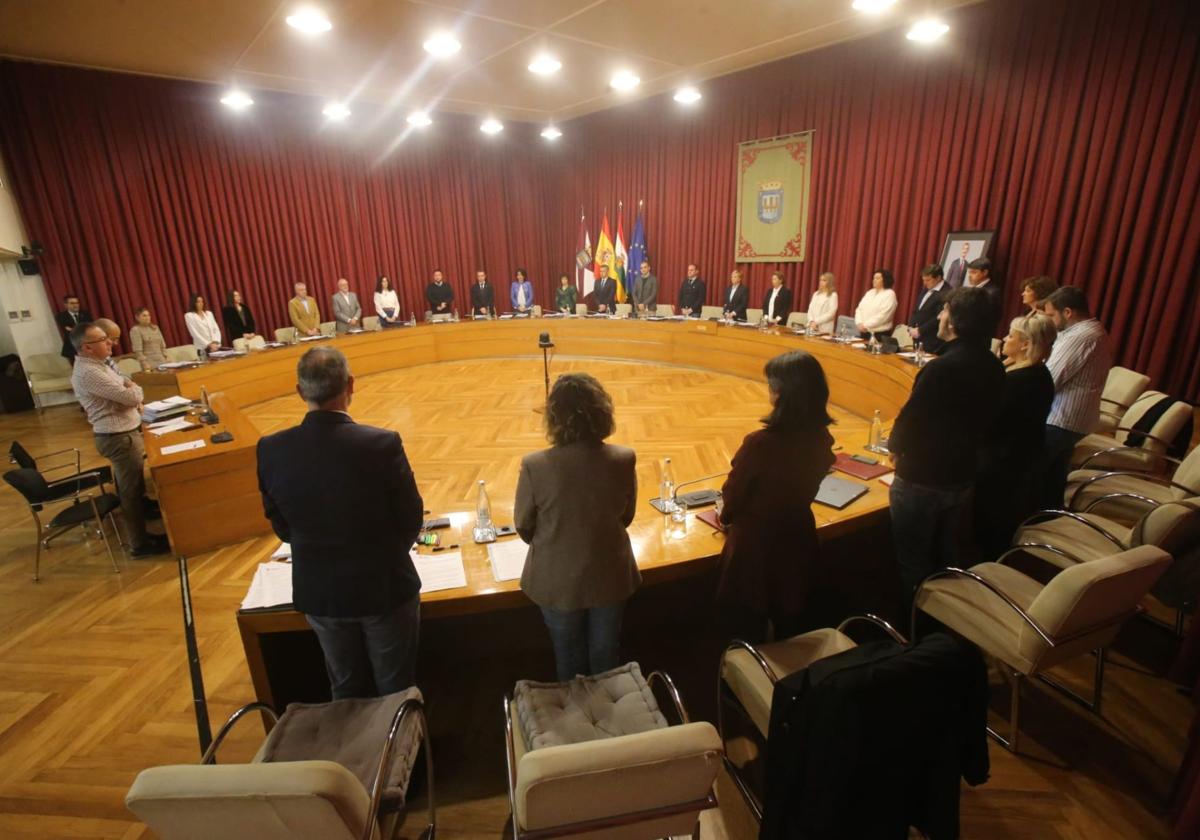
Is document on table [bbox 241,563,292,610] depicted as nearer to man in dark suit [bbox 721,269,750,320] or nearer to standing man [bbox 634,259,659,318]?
man in dark suit [bbox 721,269,750,320]

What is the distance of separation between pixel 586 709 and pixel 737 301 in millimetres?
7146

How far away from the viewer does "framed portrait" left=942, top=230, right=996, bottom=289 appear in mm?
5792

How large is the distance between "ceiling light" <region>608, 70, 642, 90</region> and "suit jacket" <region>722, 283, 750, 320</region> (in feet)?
9.57

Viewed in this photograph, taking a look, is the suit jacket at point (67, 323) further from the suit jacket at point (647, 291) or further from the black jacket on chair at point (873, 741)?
the black jacket on chair at point (873, 741)

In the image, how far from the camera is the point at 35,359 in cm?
718

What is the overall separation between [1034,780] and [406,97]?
9.61 meters

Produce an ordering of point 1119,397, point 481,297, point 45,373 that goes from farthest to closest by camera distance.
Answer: point 481,297, point 45,373, point 1119,397

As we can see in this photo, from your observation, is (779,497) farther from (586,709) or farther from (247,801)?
Result: (247,801)

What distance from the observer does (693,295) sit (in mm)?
8766

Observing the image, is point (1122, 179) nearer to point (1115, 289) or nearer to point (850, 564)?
point (1115, 289)

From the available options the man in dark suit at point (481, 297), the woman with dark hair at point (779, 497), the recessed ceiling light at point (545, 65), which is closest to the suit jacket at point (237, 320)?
the man in dark suit at point (481, 297)

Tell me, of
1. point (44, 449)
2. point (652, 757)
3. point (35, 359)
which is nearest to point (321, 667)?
point (652, 757)

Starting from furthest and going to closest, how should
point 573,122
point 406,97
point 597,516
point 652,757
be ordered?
point 573,122, point 406,97, point 597,516, point 652,757

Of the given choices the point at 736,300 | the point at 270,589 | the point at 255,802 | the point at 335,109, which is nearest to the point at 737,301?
the point at 736,300
